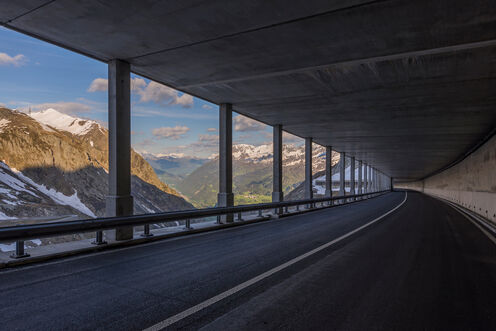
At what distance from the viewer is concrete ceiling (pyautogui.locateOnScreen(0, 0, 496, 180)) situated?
6.65m

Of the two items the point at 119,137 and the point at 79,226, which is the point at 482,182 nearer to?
the point at 119,137

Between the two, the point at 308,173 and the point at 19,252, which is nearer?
the point at 19,252

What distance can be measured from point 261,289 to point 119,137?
22.4 ft

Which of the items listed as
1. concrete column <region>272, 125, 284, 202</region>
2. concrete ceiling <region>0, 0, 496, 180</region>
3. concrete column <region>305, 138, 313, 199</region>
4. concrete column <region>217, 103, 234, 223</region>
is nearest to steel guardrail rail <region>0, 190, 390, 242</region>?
concrete column <region>217, 103, 234, 223</region>

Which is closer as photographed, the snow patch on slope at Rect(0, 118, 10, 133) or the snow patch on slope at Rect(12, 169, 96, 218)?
the snow patch on slope at Rect(12, 169, 96, 218)

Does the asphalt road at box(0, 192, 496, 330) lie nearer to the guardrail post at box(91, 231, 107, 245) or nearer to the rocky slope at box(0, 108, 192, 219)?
the guardrail post at box(91, 231, 107, 245)

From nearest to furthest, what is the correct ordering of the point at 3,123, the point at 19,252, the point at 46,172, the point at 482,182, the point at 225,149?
1. the point at 19,252
2. the point at 225,149
3. the point at 482,182
4. the point at 46,172
5. the point at 3,123

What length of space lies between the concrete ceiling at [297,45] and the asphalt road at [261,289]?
5333 millimetres

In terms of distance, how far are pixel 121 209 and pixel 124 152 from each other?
174cm

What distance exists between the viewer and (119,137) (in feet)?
31.0

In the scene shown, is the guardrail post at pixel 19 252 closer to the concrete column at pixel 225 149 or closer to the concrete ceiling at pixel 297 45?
the concrete ceiling at pixel 297 45

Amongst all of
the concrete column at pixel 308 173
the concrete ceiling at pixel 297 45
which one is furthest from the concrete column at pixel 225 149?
the concrete column at pixel 308 173

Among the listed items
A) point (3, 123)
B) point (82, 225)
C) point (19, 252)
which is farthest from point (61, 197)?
point (19, 252)

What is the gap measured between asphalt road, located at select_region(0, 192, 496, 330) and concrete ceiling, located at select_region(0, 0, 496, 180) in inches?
210
